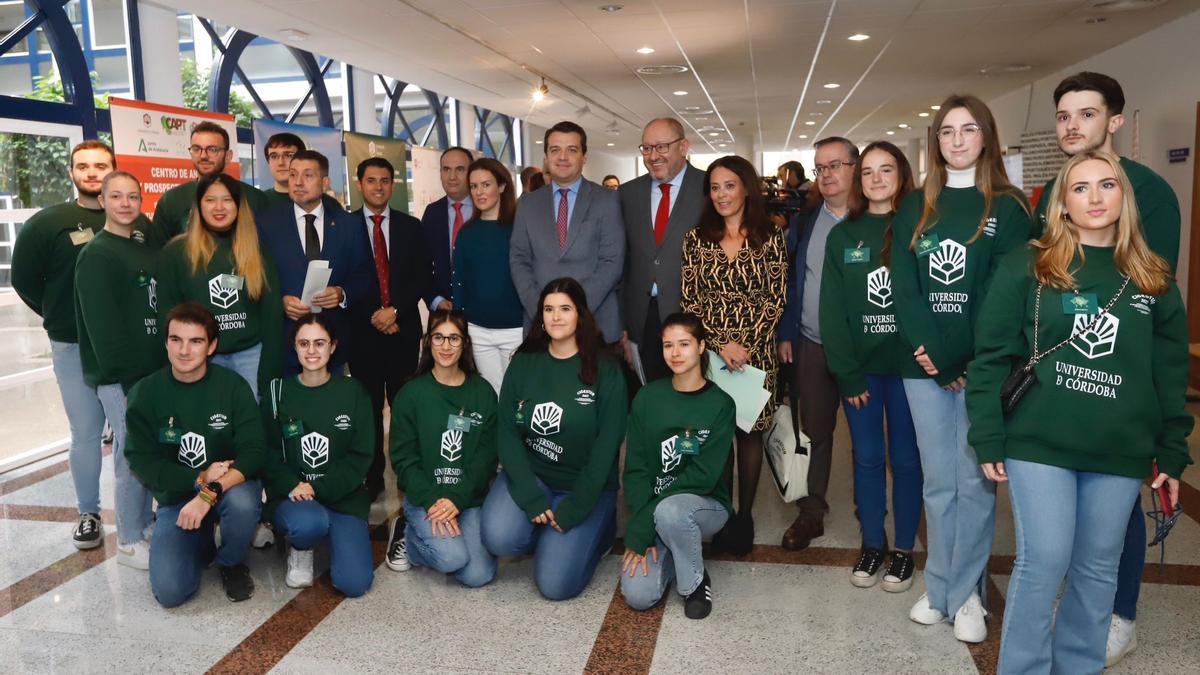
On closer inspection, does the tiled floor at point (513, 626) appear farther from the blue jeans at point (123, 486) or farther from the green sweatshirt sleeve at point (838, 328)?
the green sweatshirt sleeve at point (838, 328)

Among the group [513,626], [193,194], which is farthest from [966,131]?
[193,194]

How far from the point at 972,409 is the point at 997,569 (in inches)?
53.6

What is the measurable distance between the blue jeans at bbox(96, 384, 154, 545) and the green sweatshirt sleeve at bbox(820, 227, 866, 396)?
2.62 m

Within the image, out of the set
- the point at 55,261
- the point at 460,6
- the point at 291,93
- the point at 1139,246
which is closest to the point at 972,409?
the point at 1139,246

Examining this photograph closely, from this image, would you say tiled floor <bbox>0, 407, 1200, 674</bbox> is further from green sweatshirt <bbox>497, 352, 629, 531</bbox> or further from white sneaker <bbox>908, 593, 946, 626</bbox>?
green sweatshirt <bbox>497, 352, 629, 531</bbox>

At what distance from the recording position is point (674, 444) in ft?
9.98

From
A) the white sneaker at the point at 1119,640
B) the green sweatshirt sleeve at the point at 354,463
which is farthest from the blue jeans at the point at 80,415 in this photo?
the white sneaker at the point at 1119,640

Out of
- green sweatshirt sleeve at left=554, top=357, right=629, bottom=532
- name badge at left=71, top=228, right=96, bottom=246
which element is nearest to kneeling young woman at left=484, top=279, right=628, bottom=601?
green sweatshirt sleeve at left=554, top=357, right=629, bottom=532

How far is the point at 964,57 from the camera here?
955cm

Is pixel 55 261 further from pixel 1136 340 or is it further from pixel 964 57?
pixel 964 57

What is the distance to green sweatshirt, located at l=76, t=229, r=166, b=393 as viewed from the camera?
10.8ft

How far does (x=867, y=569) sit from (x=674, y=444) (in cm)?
84

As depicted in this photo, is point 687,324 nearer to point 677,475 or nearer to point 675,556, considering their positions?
point 677,475

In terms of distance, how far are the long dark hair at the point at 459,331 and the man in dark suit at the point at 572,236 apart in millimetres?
393
